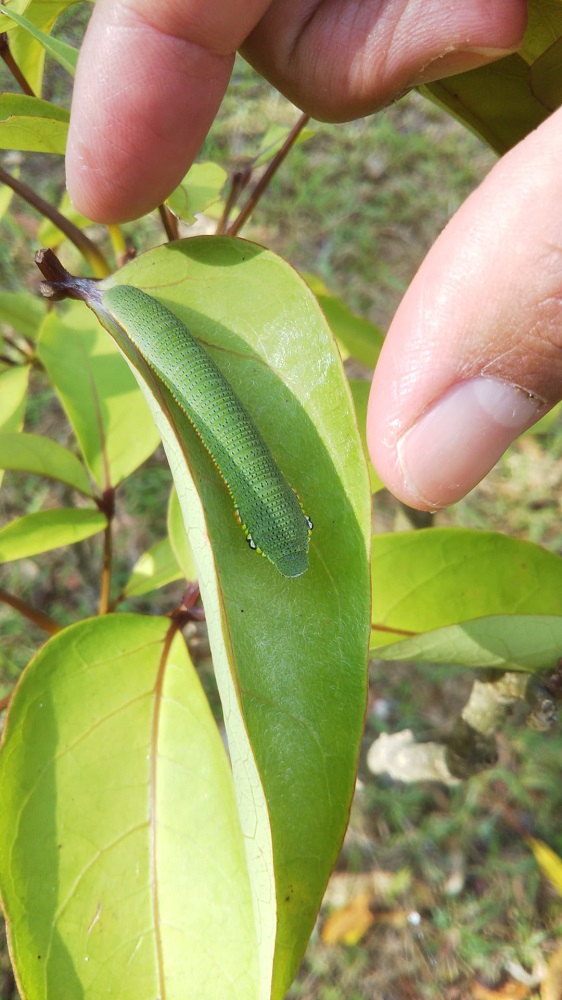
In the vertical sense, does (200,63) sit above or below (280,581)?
above

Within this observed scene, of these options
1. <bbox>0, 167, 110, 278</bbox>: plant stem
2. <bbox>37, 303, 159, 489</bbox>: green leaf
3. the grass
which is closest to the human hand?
<bbox>0, 167, 110, 278</bbox>: plant stem

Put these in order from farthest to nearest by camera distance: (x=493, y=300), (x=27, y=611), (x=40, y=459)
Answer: (x=27, y=611) → (x=40, y=459) → (x=493, y=300)

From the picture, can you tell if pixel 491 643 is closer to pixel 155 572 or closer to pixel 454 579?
pixel 454 579

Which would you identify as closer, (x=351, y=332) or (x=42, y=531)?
(x=42, y=531)

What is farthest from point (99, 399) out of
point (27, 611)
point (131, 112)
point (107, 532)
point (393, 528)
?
point (393, 528)

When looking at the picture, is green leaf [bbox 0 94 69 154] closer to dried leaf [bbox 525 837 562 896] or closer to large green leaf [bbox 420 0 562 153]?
large green leaf [bbox 420 0 562 153]

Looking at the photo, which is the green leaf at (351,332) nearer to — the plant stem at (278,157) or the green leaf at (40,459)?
the plant stem at (278,157)
